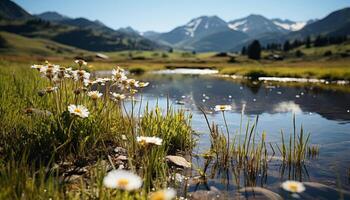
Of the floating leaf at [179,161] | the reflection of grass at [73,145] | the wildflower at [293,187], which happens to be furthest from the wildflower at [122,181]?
the floating leaf at [179,161]

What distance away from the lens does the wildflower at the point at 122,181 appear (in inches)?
126

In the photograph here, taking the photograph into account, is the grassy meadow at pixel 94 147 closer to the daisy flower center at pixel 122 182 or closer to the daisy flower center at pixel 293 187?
the daisy flower center at pixel 122 182

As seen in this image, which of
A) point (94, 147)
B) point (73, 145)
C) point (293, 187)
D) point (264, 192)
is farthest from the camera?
point (94, 147)

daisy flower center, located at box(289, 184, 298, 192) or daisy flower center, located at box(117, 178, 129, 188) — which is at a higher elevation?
daisy flower center, located at box(117, 178, 129, 188)

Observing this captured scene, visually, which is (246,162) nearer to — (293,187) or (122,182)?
(293,187)

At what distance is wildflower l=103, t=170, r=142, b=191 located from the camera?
10.5ft

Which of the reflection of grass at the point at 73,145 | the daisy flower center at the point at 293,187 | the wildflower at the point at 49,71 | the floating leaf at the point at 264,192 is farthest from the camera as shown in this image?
the wildflower at the point at 49,71

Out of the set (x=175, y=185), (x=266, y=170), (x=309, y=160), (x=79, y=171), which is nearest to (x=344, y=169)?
(x=309, y=160)

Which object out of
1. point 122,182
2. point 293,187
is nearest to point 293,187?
point 293,187

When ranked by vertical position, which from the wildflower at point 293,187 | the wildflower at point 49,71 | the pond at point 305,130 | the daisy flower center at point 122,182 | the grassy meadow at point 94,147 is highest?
the wildflower at point 49,71

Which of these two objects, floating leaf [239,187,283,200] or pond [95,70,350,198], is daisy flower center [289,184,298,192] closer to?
pond [95,70,350,198]

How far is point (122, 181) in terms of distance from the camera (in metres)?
3.32

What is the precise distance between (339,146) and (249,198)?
5.67 meters

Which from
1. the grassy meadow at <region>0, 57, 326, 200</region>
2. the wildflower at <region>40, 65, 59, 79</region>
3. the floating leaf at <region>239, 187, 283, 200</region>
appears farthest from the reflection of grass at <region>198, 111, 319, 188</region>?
the wildflower at <region>40, 65, 59, 79</region>
